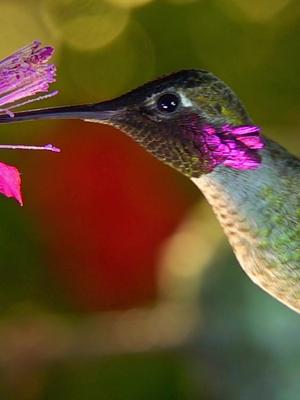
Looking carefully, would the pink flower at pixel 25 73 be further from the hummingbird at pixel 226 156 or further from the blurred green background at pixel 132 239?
the blurred green background at pixel 132 239

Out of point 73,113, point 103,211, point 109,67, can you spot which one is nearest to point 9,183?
point 73,113

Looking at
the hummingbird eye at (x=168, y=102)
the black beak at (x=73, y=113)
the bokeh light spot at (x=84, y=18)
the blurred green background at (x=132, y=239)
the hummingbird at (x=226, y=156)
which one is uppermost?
the black beak at (x=73, y=113)

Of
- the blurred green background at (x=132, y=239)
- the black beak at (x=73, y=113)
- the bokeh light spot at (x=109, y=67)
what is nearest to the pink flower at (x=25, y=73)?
the black beak at (x=73, y=113)

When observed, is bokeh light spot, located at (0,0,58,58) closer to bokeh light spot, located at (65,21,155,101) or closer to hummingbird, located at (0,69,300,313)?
bokeh light spot, located at (65,21,155,101)

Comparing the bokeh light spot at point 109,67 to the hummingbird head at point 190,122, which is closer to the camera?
the hummingbird head at point 190,122

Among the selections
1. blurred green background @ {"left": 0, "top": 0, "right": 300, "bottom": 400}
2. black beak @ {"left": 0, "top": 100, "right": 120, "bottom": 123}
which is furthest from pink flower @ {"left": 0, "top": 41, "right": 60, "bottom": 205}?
blurred green background @ {"left": 0, "top": 0, "right": 300, "bottom": 400}

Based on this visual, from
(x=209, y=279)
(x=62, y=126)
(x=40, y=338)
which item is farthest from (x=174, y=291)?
(x=62, y=126)

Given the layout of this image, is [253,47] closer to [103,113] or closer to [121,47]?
[121,47]
